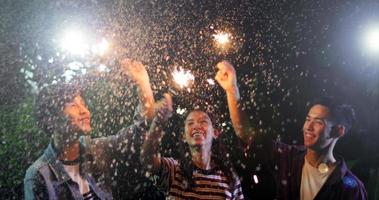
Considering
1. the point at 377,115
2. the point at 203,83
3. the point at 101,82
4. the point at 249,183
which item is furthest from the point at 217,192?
the point at 101,82

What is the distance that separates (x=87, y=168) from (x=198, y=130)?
1.17 metres

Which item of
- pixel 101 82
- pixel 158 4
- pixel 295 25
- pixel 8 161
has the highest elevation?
pixel 158 4

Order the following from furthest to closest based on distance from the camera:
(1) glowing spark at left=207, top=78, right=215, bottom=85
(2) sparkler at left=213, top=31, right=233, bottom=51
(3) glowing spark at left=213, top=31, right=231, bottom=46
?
(3) glowing spark at left=213, top=31, right=231, bottom=46 < (2) sparkler at left=213, top=31, right=233, bottom=51 < (1) glowing spark at left=207, top=78, right=215, bottom=85

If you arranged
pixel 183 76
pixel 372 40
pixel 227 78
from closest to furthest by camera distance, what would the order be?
pixel 227 78 < pixel 183 76 < pixel 372 40

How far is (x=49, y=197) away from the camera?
3.62m

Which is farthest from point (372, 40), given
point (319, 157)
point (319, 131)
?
point (319, 157)

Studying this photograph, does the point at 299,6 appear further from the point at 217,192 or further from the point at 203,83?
the point at 217,192

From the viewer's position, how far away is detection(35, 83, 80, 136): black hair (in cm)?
398

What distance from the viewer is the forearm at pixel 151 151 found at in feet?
12.5

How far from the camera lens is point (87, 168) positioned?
402cm

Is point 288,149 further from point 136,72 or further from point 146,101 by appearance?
point 136,72

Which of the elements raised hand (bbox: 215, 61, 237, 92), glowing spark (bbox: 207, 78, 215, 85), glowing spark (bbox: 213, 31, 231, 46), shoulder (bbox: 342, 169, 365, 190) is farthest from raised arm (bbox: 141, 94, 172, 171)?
glowing spark (bbox: 213, 31, 231, 46)

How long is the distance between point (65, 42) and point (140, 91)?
5.00 meters

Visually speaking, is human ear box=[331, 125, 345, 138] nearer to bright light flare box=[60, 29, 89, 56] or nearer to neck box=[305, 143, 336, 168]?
neck box=[305, 143, 336, 168]
